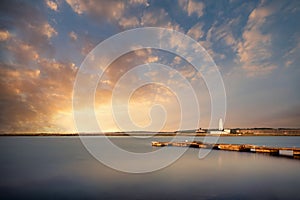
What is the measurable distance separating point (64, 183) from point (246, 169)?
30402 millimetres

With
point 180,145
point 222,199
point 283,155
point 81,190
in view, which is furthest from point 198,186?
point 180,145

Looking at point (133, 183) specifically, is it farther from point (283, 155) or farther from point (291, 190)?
point (283, 155)

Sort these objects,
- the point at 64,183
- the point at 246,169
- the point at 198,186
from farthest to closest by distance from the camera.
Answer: the point at 246,169
the point at 64,183
the point at 198,186

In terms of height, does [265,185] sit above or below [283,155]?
below

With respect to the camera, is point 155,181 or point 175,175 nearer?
point 155,181

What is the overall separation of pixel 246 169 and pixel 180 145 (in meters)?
53.4

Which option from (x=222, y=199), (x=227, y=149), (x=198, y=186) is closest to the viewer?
(x=222, y=199)

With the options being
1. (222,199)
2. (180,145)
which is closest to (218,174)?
(222,199)

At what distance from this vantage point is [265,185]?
A: 26344 millimetres

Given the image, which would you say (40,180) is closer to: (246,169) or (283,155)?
(246,169)

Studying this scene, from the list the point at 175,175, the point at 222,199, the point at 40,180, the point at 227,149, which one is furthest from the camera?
the point at 227,149

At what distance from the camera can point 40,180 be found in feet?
95.4

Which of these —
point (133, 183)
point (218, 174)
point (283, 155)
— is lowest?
point (133, 183)

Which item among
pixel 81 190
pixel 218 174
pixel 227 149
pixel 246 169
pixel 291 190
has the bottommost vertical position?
pixel 81 190
